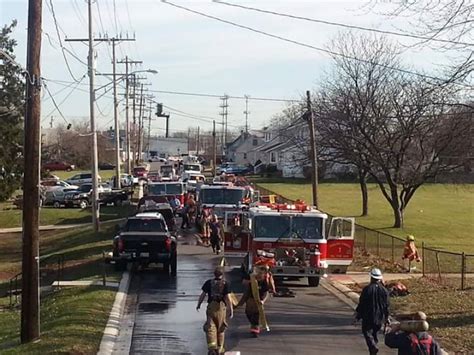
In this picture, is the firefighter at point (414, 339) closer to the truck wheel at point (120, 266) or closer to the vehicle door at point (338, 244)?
the vehicle door at point (338, 244)

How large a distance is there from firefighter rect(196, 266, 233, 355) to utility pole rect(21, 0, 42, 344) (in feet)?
12.4

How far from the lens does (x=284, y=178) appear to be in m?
99.7

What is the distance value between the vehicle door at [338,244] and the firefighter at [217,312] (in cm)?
979

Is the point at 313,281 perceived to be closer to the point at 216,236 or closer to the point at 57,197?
the point at 216,236

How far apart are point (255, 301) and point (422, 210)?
155ft

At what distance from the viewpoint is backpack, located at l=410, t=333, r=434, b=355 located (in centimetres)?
867

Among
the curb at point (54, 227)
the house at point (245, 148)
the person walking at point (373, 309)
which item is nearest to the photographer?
the person walking at point (373, 309)

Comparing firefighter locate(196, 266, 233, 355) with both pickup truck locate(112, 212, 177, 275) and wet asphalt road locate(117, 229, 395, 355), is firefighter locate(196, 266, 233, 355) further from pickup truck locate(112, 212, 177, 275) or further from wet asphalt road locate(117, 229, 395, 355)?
pickup truck locate(112, 212, 177, 275)

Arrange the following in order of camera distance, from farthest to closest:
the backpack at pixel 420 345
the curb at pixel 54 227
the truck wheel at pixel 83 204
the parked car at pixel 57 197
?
the truck wheel at pixel 83 204
the parked car at pixel 57 197
the curb at pixel 54 227
the backpack at pixel 420 345

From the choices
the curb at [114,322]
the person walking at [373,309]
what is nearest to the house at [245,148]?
the curb at [114,322]

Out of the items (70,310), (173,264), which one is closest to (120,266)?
(173,264)

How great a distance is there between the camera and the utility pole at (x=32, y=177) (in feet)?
48.3

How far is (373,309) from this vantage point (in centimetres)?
1234

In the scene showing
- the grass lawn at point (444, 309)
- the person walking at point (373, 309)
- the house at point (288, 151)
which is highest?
the house at point (288, 151)
